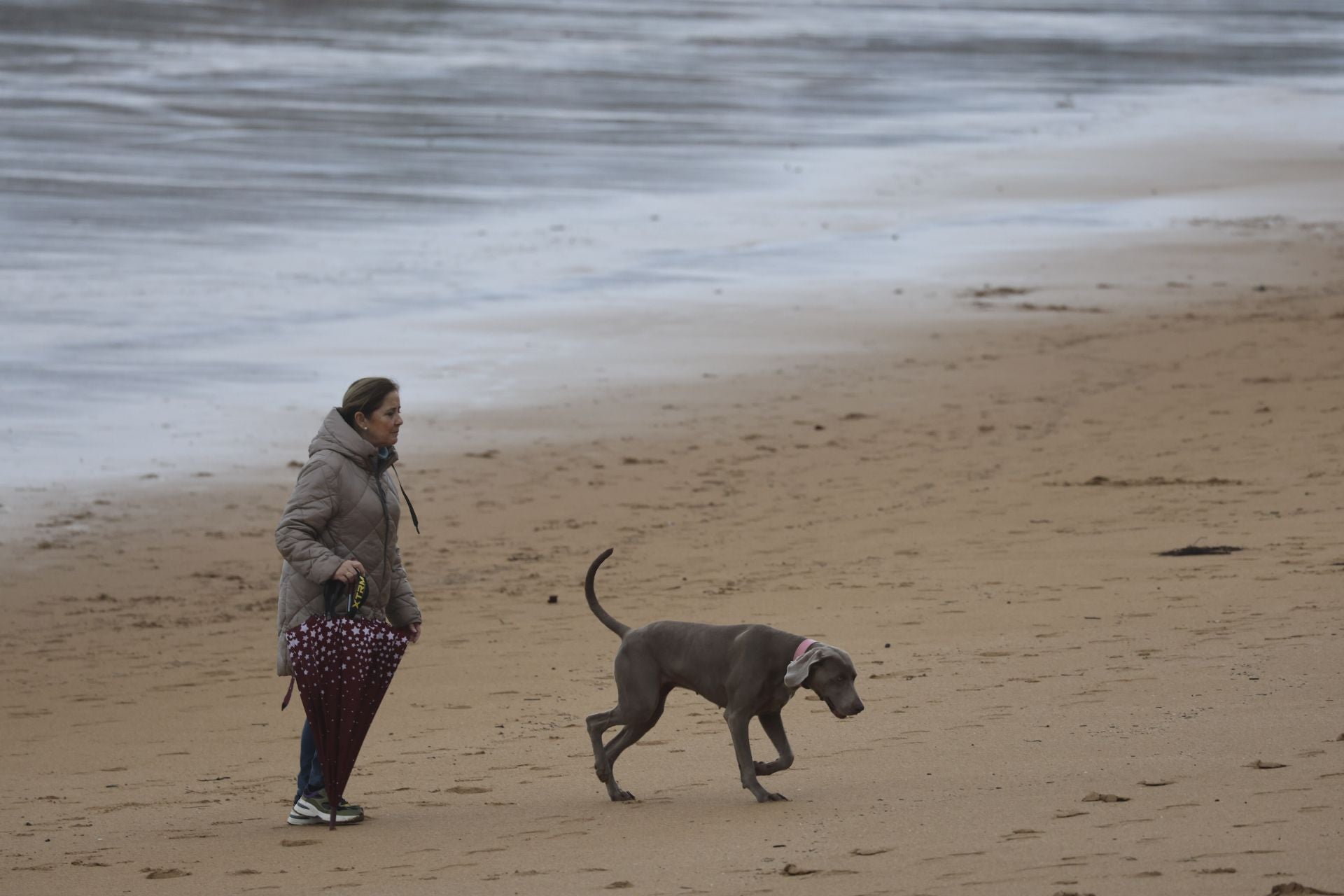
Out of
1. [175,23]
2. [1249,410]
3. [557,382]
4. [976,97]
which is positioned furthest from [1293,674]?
[175,23]

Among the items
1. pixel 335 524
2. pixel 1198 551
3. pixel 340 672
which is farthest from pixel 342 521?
pixel 1198 551

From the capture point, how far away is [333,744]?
745cm

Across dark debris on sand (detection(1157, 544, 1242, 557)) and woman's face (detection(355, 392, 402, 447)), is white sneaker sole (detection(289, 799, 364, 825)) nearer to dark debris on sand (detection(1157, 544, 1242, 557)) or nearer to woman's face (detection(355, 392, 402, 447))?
woman's face (detection(355, 392, 402, 447))

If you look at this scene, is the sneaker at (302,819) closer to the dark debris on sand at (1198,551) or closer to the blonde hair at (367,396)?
the blonde hair at (367,396)

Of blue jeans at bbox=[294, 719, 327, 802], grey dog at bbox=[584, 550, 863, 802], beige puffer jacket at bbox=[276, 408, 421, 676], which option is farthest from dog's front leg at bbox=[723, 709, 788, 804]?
blue jeans at bbox=[294, 719, 327, 802]

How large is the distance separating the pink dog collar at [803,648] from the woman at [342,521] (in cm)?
168

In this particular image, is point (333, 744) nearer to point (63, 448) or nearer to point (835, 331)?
point (63, 448)

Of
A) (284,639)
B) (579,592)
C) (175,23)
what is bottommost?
(579,592)

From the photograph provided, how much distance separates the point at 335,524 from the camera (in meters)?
7.43

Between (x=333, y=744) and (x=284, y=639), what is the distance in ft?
1.53

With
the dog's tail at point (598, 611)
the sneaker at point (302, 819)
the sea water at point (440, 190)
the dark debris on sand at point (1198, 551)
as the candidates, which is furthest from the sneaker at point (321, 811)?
the sea water at point (440, 190)

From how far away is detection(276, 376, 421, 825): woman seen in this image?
7.29 m

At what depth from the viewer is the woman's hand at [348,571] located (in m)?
7.20

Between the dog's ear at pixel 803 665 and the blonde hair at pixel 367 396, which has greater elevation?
the blonde hair at pixel 367 396
